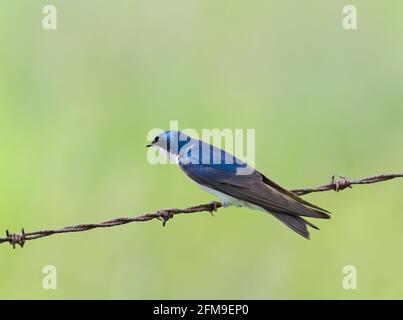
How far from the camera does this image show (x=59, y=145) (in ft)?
29.6

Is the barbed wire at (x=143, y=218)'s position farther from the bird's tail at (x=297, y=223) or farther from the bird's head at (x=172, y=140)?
the bird's head at (x=172, y=140)

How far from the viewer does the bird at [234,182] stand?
5.12m

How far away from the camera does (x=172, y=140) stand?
583 centimetres

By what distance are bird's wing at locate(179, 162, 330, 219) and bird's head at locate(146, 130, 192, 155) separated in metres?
0.13

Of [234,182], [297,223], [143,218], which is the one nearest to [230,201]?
[234,182]

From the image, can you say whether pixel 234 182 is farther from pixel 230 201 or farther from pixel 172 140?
pixel 172 140

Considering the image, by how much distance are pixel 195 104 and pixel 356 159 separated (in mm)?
1765

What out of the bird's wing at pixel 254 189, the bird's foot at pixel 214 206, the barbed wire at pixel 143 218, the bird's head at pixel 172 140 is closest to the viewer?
the barbed wire at pixel 143 218

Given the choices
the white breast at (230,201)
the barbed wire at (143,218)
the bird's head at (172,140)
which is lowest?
the barbed wire at (143,218)

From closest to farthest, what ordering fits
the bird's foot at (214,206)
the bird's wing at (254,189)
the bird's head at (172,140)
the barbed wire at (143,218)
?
the barbed wire at (143,218) < the bird's wing at (254,189) < the bird's foot at (214,206) < the bird's head at (172,140)

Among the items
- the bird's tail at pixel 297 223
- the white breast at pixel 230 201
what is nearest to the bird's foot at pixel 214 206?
the white breast at pixel 230 201

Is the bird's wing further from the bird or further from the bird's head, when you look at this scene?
the bird's head

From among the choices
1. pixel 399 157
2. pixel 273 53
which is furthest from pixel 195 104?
pixel 399 157

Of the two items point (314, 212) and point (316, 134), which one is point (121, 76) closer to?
point (316, 134)
